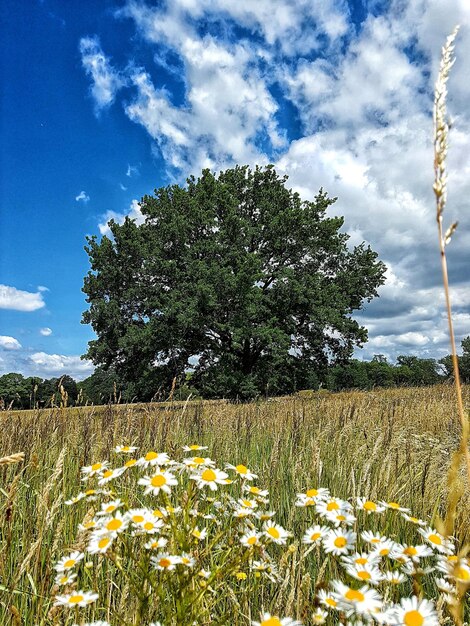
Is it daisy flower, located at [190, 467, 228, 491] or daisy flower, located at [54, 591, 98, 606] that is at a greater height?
daisy flower, located at [190, 467, 228, 491]

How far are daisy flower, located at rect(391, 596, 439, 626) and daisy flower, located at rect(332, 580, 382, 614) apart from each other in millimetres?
51

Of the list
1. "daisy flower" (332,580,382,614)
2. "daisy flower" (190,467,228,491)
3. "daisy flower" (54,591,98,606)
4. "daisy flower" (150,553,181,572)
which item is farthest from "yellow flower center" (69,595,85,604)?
"daisy flower" (332,580,382,614)

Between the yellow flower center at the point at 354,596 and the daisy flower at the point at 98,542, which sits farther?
the daisy flower at the point at 98,542

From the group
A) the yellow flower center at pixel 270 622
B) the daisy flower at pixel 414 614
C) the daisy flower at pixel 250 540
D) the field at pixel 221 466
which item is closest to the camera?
the daisy flower at pixel 414 614

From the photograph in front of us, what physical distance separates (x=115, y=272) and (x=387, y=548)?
60.8 ft

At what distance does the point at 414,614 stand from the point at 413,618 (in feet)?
0.04

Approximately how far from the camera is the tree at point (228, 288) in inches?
690

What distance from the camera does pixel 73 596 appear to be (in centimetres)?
131

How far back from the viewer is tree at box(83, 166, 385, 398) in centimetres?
1752

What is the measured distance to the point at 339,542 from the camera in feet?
4.61

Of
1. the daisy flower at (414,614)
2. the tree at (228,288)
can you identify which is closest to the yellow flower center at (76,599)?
the daisy flower at (414,614)

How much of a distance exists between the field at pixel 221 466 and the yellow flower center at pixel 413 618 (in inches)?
18.4

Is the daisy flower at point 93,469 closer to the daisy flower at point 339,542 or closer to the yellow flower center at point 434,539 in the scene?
the daisy flower at point 339,542

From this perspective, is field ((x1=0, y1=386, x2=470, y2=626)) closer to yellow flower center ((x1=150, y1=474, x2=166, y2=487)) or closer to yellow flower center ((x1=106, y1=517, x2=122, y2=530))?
yellow flower center ((x1=106, y1=517, x2=122, y2=530))
